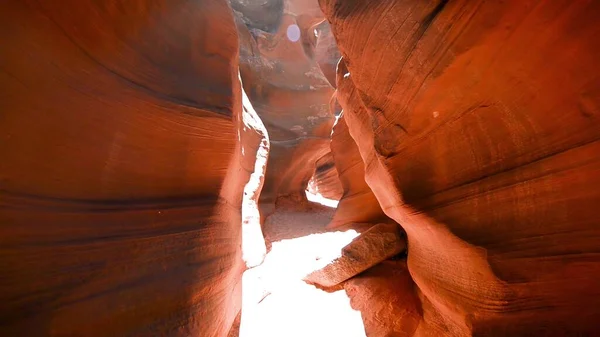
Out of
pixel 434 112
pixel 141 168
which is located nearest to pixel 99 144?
pixel 141 168

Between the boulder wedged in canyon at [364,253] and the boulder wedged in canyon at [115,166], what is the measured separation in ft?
6.83

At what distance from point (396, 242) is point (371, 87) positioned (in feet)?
7.83

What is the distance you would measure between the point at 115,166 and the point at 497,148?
94.9 inches

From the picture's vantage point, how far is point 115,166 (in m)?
1.54

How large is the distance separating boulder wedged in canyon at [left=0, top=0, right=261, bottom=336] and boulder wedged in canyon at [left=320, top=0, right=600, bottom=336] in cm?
145

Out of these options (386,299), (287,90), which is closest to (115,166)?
(386,299)

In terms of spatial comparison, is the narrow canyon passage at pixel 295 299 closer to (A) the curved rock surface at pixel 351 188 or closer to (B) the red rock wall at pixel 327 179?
(A) the curved rock surface at pixel 351 188

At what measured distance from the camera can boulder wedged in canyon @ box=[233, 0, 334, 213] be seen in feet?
29.9

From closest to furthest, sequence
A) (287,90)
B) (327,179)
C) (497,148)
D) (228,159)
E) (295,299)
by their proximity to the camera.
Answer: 1. (497,148)
2. (228,159)
3. (295,299)
4. (287,90)
5. (327,179)

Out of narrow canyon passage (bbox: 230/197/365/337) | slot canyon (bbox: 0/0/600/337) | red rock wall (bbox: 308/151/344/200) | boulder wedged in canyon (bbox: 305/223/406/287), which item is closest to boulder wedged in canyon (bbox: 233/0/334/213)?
red rock wall (bbox: 308/151/344/200)

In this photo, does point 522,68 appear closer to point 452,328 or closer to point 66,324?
point 452,328

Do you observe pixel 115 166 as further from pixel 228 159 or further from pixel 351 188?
pixel 351 188

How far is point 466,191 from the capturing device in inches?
82.4

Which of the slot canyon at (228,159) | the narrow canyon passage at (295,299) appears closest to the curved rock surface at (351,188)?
the narrow canyon passage at (295,299)
